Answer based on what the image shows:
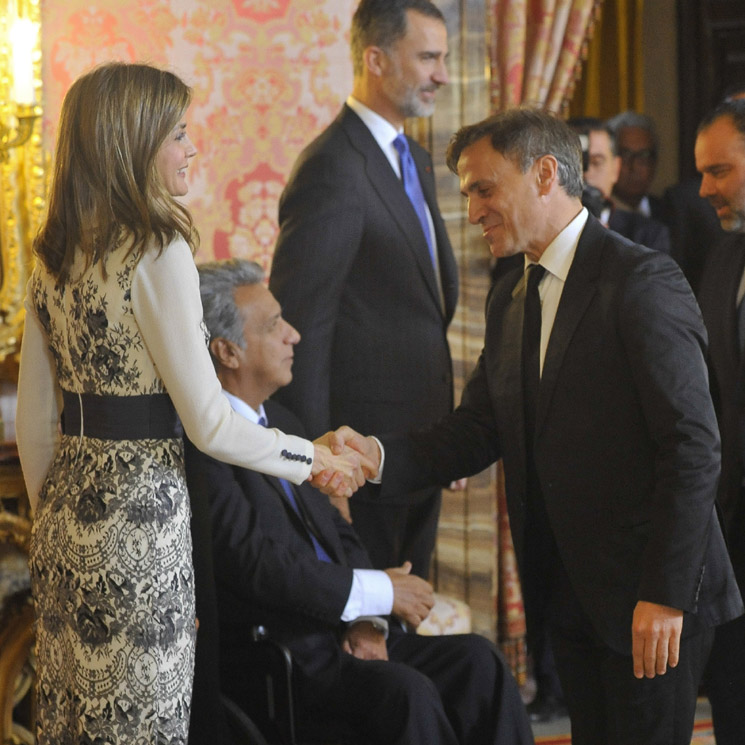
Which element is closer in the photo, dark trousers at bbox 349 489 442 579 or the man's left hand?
the man's left hand

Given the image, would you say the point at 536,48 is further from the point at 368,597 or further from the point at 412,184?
the point at 368,597

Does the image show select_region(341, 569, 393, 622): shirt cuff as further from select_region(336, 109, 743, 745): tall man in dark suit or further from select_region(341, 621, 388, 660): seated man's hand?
select_region(336, 109, 743, 745): tall man in dark suit

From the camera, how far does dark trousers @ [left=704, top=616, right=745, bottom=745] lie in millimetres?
2576

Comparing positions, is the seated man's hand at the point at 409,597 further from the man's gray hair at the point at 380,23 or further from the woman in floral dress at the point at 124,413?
the man's gray hair at the point at 380,23

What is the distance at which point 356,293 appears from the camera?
3016 millimetres

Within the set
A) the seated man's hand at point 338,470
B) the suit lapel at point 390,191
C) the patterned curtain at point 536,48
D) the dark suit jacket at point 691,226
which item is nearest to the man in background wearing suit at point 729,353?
the suit lapel at point 390,191

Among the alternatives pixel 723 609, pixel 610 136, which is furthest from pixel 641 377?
pixel 610 136

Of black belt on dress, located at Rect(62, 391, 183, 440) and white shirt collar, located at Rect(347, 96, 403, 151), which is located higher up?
white shirt collar, located at Rect(347, 96, 403, 151)

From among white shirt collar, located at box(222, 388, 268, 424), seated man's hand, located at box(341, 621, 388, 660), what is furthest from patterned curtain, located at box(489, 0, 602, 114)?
seated man's hand, located at box(341, 621, 388, 660)

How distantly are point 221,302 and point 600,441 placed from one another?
103 cm

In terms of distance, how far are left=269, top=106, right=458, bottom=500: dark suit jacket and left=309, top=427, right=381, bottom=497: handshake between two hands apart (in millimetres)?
394

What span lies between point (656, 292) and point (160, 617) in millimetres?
1033

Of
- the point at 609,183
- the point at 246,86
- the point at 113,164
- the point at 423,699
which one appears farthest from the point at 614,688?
the point at 609,183

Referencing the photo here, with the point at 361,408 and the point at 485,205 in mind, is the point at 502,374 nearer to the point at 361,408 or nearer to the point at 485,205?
the point at 485,205
